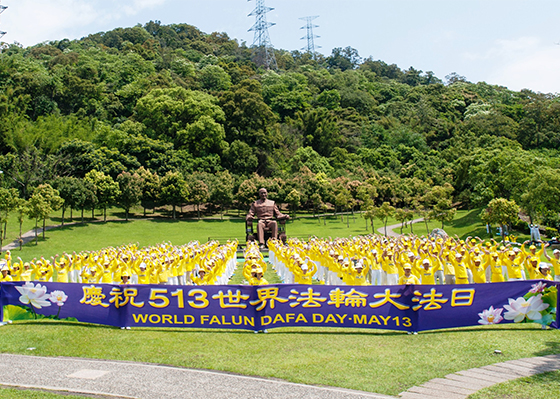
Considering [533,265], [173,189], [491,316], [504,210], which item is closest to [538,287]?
[491,316]

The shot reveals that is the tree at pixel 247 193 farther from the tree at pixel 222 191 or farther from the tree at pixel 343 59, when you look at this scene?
the tree at pixel 343 59

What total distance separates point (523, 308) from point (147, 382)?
25.9ft

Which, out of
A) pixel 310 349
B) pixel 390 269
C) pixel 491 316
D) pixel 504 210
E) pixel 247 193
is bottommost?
pixel 310 349

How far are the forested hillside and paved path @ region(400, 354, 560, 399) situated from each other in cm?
2244

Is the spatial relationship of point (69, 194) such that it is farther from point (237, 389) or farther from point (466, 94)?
point (466, 94)

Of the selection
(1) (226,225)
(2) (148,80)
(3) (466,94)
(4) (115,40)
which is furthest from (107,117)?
(3) (466,94)

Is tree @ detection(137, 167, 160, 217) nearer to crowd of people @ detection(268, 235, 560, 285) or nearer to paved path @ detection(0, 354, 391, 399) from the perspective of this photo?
crowd of people @ detection(268, 235, 560, 285)

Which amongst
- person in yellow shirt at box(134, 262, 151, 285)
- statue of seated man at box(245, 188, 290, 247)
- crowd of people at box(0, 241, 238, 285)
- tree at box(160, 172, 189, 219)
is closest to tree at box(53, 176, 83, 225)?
tree at box(160, 172, 189, 219)

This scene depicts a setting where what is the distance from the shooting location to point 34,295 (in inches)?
431

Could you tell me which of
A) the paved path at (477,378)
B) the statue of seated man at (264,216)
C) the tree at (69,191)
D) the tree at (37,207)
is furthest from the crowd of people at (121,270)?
the tree at (69,191)

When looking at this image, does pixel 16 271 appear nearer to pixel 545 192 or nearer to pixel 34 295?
pixel 34 295

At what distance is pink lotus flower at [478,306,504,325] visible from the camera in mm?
9586

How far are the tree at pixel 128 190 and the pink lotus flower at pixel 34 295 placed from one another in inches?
1308

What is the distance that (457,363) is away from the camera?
7.77 metres
